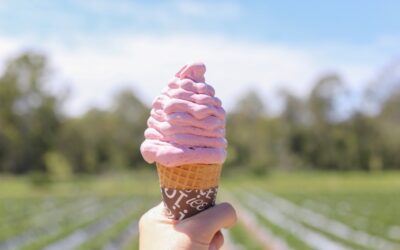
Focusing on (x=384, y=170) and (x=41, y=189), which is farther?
(x=384, y=170)

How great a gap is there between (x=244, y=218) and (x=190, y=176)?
1666 cm

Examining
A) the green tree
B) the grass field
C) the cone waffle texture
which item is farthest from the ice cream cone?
the green tree

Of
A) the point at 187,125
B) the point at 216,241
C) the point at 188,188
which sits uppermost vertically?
the point at 187,125

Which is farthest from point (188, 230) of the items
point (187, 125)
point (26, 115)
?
point (26, 115)

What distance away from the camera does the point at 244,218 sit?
18328 mm

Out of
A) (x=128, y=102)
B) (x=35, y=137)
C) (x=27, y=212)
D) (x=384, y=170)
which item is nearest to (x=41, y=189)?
(x=35, y=137)

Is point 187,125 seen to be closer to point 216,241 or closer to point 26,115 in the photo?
point 216,241

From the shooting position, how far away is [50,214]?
69.3 ft

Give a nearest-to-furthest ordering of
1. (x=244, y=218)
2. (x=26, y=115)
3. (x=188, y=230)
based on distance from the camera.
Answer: (x=188, y=230), (x=244, y=218), (x=26, y=115)

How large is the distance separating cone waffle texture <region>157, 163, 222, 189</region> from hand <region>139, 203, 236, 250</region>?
8 centimetres

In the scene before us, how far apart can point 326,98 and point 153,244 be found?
5634 centimetres

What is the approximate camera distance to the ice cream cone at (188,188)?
1.90 m

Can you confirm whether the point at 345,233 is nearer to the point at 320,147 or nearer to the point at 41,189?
the point at 41,189

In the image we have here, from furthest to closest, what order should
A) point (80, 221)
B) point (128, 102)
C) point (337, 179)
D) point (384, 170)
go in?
point (128, 102) < point (384, 170) < point (337, 179) < point (80, 221)
